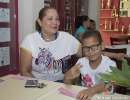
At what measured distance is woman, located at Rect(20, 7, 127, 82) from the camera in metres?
1.72

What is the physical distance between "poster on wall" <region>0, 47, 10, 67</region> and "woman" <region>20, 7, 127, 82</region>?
66 cm

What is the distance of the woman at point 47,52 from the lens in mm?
1721

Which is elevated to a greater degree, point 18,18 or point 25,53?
point 18,18

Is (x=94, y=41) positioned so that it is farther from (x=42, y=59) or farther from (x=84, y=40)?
(x=42, y=59)

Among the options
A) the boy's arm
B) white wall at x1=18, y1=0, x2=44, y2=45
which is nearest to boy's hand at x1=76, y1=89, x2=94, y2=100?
the boy's arm

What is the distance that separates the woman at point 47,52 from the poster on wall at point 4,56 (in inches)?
26.0

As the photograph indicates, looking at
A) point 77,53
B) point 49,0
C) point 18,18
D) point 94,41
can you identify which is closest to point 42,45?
point 77,53

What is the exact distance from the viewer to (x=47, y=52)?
5.71 ft

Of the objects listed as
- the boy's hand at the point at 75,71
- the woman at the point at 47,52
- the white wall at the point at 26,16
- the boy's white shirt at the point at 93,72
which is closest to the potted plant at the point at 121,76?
the boy's hand at the point at 75,71

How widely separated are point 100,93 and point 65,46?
0.80 meters

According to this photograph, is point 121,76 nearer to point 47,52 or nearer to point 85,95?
point 85,95

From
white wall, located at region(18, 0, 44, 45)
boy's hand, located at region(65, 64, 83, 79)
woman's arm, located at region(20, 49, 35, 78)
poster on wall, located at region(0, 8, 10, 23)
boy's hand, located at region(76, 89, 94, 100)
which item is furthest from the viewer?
white wall, located at region(18, 0, 44, 45)

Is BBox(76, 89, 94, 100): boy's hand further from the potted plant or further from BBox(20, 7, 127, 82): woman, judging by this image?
Answer: BBox(20, 7, 127, 82): woman

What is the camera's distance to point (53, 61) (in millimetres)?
1742
